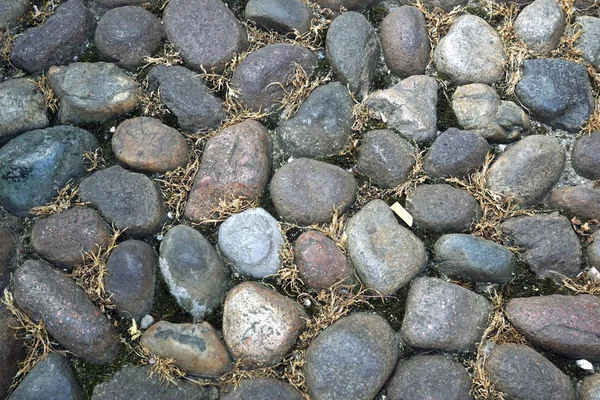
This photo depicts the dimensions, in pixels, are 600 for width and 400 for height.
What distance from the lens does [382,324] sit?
2.27m

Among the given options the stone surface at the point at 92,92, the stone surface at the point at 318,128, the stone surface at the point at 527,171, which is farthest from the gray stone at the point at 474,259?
the stone surface at the point at 92,92

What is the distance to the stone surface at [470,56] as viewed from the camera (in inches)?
107

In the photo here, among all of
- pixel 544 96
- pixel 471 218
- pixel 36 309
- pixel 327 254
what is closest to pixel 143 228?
pixel 36 309

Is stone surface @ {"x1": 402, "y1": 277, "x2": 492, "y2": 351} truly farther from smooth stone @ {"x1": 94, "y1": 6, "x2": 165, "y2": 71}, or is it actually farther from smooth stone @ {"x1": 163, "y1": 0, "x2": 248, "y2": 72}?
smooth stone @ {"x1": 94, "y1": 6, "x2": 165, "y2": 71}

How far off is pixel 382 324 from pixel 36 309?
1362 millimetres

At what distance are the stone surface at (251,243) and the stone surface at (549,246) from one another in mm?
1005

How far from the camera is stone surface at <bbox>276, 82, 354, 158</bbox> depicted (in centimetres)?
258

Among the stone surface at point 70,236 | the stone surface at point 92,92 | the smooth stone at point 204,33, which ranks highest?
the smooth stone at point 204,33

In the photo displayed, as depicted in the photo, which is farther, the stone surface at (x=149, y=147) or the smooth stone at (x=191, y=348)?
the stone surface at (x=149, y=147)

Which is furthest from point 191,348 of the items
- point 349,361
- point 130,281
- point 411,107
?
point 411,107

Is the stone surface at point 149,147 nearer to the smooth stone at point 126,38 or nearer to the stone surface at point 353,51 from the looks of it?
the smooth stone at point 126,38

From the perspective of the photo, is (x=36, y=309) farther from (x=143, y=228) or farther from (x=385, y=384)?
(x=385, y=384)

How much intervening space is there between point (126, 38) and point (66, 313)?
1.31 meters

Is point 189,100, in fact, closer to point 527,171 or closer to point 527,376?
point 527,171
